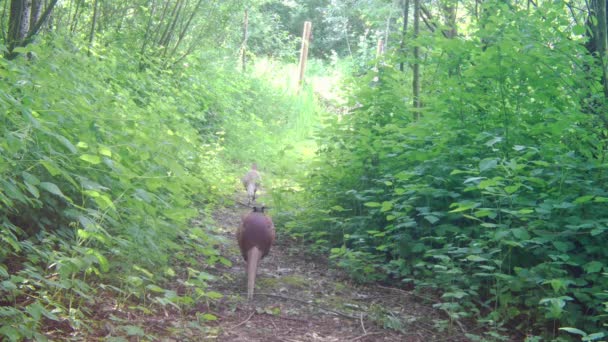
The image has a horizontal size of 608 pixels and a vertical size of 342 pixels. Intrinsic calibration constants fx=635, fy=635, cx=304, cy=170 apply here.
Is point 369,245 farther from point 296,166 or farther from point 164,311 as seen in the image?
point 296,166

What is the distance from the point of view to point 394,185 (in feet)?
21.6

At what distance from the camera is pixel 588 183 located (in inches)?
177

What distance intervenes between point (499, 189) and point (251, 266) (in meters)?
2.00

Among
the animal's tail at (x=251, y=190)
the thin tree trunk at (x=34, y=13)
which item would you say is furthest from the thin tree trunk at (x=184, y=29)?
the thin tree trunk at (x=34, y=13)

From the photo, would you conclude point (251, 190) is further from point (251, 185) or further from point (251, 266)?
point (251, 266)

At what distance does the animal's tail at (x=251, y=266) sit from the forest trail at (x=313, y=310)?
0.28 ft

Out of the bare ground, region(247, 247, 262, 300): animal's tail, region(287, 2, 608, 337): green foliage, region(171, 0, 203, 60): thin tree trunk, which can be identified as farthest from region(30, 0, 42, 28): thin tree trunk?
region(171, 0, 203, 60): thin tree trunk

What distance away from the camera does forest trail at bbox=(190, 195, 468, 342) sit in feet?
14.3

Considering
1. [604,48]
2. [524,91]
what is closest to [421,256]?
[524,91]

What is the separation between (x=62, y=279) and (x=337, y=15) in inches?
1269

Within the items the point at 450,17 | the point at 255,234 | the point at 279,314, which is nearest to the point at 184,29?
the point at 450,17

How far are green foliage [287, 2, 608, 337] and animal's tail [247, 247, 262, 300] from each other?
1.03 metres

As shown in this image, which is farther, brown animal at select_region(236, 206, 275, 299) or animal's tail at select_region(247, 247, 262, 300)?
brown animal at select_region(236, 206, 275, 299)

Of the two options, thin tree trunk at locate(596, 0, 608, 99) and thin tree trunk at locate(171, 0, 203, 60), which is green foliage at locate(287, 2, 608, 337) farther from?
thin tree trunk at locate(171, 0, 203, 60)
